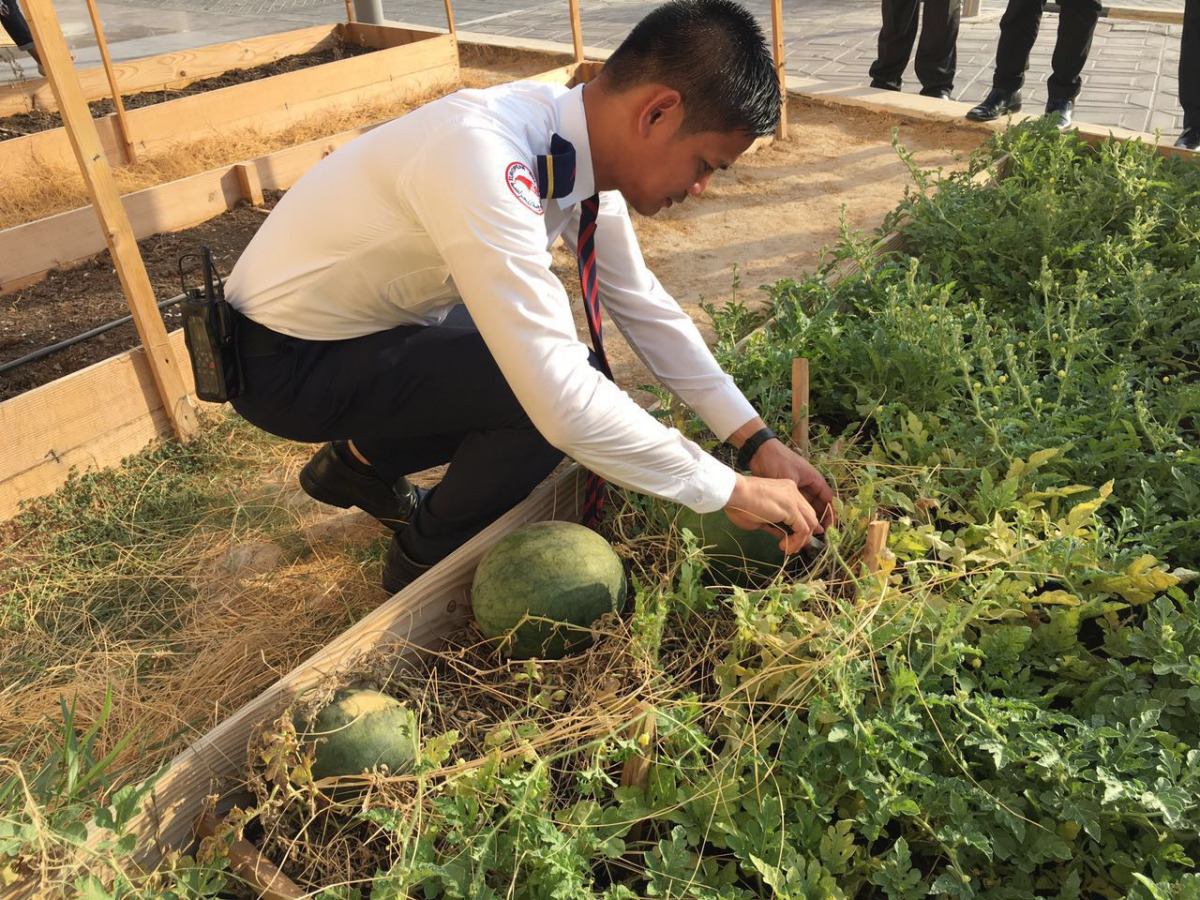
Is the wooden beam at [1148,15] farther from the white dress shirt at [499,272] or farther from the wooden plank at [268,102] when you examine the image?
the white dress shirt at [499,272]

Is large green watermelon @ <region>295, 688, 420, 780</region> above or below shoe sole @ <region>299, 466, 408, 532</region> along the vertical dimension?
above

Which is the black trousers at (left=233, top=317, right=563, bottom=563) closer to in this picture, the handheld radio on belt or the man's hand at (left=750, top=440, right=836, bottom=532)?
the handheld radio on belt

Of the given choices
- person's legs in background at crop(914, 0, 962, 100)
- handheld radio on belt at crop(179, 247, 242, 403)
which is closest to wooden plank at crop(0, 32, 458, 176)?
person's legs in background at crop(914, 0, 962, 100)

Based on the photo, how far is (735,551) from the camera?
267 cm

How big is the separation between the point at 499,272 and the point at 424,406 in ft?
2.79

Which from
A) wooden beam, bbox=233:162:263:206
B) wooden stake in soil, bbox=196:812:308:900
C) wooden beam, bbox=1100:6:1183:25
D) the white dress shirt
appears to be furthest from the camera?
wooden beam, bbox=1100:6:1183:25

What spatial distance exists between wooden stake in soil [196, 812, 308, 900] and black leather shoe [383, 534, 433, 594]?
3.67 ft

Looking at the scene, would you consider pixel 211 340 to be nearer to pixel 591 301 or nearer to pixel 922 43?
pixel 591 301

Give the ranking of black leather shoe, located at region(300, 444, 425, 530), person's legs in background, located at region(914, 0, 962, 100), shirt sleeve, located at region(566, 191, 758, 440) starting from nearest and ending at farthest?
shirt sleeve, located at region(566, 191, 758, 440), black leather shoe, located at region(300, 444, 425, 530), person's legs in background, located at region(914, 0, 962, 100)

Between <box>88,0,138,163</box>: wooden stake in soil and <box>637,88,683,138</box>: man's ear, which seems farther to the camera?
<box>88,0,138,163</box>: wooden stake in soil

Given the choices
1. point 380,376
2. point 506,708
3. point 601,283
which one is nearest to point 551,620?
point 506,708

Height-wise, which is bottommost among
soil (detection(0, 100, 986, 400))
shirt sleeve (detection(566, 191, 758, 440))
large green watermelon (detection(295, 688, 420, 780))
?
soil (detection(0, 100, 986, 400))

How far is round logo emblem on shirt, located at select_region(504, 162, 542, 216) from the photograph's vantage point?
2174mm

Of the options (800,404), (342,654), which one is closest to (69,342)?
(342,654)
